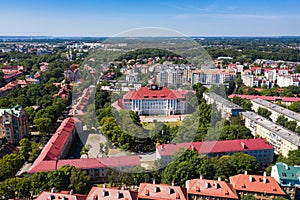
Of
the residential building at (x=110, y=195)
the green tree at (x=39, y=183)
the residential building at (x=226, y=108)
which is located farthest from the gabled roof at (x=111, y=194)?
the residential building at (x=226, y=108)

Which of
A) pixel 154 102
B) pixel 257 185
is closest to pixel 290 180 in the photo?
pixel 257 185

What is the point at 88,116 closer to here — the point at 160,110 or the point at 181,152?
the point at 160,110

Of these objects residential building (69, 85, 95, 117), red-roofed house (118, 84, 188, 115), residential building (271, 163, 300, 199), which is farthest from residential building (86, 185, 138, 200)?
red-roofed house (118, 84, 188, 115)

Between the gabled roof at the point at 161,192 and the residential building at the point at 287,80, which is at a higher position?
the residential building at the point at 287,80

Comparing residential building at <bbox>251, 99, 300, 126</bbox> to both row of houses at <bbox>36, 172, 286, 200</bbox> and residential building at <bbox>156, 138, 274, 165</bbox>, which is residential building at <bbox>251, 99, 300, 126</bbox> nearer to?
residential building at <bbox>156, 138, 274, 165</bbox>

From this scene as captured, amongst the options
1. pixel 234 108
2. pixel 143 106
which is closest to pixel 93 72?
pixel 143 106

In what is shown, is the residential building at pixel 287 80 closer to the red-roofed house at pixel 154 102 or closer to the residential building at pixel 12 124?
the red-roofed house at pixel 154 102

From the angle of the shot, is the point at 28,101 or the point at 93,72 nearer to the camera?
the point at 28,101
